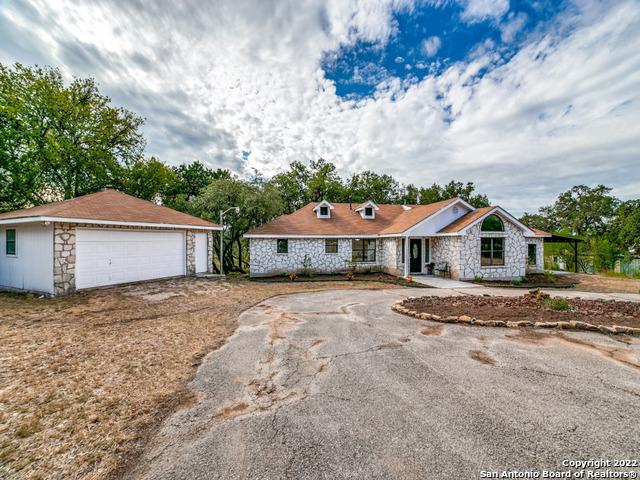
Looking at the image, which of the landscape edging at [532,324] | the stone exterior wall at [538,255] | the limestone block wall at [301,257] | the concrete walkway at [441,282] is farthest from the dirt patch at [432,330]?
the stone exterior wall at [538,255]

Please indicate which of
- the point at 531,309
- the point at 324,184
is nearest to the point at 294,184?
the point at 324,184

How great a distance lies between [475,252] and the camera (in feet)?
48.4

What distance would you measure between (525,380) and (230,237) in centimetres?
2014

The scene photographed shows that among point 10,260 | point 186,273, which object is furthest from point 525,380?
point 10,260

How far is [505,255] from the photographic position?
49.5ft

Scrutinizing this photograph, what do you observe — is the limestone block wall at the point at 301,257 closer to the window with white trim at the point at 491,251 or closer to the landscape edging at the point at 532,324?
the window with white trim at the point at 491,251

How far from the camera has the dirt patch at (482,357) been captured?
4.59 m

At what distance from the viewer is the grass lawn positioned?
100 inches

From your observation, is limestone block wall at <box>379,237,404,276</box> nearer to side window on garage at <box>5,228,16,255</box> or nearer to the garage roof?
the garage roof

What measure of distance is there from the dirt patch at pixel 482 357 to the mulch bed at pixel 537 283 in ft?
33.8

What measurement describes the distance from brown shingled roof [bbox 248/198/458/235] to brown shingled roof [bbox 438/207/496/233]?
1236 mm

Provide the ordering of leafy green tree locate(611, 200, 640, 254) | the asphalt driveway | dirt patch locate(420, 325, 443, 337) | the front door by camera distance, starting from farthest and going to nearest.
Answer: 1. leafy green tree locate(611, 200, 640, 254)
2. the front door
3. dirt patch locate(420, 325, 443, 337)
4. the asphalt driveway

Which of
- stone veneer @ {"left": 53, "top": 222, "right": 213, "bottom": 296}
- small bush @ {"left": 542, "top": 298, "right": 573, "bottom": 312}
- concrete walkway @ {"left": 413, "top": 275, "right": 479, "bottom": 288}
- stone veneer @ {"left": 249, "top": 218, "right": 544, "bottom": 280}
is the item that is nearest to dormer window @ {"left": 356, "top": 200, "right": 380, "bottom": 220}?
stone veneer @ {"left": 249, "top": 218, "right": 544, "bottom": 280}

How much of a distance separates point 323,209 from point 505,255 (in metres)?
11.6
